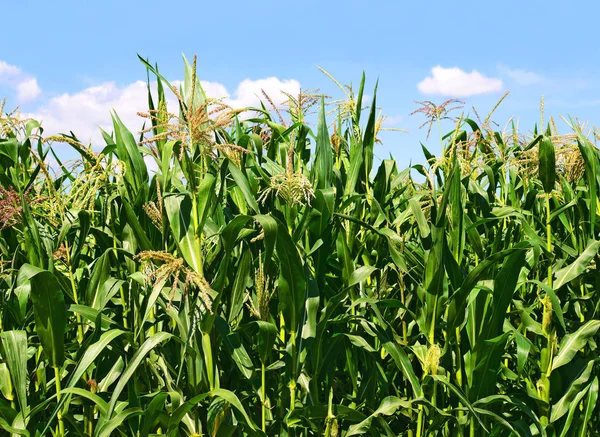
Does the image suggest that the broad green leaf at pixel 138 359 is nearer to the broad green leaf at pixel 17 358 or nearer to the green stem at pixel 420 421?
the broad green leaf at pixel 17 358

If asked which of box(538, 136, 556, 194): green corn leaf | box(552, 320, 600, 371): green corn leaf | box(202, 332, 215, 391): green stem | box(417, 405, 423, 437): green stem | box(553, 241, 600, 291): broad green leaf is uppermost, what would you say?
box(538, 136, 556, 194): green corn leaf

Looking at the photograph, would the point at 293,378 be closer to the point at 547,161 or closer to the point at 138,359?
the point at 138,359

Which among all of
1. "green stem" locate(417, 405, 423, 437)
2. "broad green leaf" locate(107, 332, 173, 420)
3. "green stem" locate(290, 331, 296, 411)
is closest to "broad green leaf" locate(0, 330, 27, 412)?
"broad green leaf" locate(107, 332, 173, 420)

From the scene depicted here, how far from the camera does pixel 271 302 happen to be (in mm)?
2961

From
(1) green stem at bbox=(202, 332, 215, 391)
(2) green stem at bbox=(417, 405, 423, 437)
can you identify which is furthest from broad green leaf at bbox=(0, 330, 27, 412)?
(2) green stem at bbox=(417, 405, 423, 437)

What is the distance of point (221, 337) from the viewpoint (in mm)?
2631

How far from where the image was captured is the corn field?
8.41 ft

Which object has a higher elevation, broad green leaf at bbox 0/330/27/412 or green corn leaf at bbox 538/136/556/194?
green corn leaf at bbox 538/136/556/194

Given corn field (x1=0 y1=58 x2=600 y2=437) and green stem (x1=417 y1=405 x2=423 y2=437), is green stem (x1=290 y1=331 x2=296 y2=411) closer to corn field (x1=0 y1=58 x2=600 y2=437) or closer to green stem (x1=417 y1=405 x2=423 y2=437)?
corn field (x1=0 y1=58 x2=600 y2=437)

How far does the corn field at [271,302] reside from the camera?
8.41 feet

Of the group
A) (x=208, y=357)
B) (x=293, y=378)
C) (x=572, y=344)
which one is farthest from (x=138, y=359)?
(x=572, y=344)

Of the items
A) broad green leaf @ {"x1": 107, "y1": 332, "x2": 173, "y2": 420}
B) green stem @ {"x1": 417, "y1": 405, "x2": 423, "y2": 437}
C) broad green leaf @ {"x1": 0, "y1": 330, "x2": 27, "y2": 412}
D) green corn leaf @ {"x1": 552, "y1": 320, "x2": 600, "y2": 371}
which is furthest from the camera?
green corn leaf @ {"x1": 552, "y1": 320, "x2": 600, "y2": 371}

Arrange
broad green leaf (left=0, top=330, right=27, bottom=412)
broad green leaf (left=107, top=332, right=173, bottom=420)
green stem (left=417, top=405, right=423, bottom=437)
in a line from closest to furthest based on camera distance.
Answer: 1. broad green leaf (left=107, top=332, right=173, bottom=420)
2. broad green leaf (left=0, top=330, right=27, bottom=412)
3. green stem (left=417, top=405, right=423, bottom=437)

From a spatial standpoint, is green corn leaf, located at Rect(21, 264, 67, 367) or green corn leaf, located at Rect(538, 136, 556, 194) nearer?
green corn leaf, located at Rect(21, 264, 67, 367)
